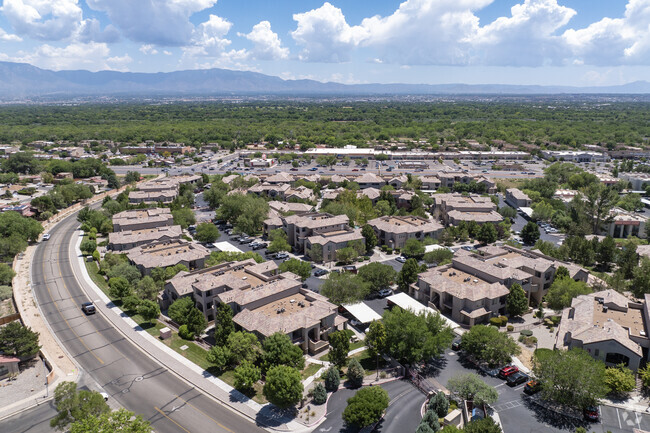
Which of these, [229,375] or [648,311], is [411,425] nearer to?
[229,375]

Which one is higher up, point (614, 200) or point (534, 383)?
point (614, 200)

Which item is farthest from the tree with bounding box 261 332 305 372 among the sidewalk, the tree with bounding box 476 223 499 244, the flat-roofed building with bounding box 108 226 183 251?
the tree with bounding box 476 223 499 244

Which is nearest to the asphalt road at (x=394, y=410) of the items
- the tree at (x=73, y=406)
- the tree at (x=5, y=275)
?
the tree at (x=73, y=406)

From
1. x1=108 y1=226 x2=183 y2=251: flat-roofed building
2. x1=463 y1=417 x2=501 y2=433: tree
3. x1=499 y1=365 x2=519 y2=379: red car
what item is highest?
x1=108 y1=226 x2=183 y2=251: flat-roofed building

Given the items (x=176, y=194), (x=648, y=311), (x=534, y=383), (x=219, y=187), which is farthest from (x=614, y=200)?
(x=176, y=194)

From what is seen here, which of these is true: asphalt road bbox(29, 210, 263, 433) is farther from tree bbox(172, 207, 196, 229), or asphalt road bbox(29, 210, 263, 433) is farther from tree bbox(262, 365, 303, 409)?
tree bbox(172, 207, 196, 229)

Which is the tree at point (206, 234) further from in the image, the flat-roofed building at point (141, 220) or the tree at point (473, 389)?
the tree at point (473, 389)
